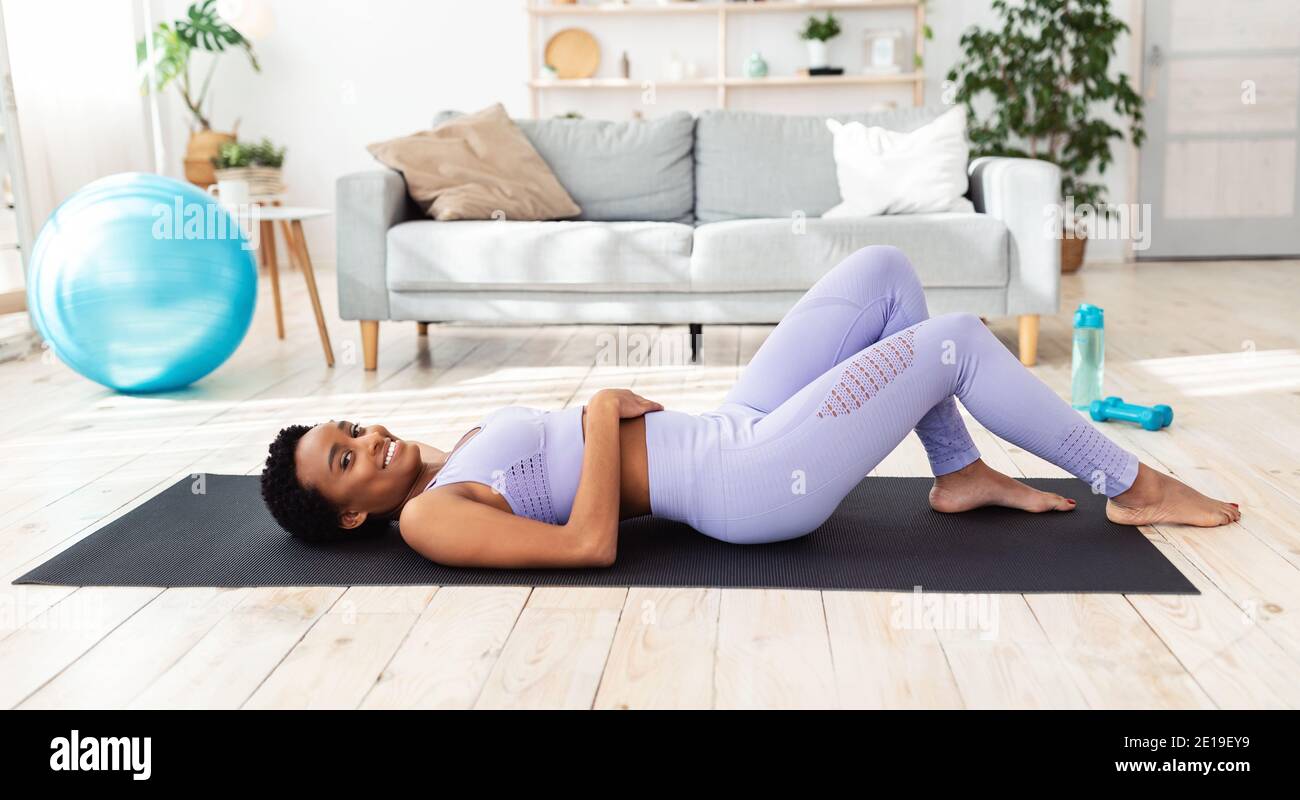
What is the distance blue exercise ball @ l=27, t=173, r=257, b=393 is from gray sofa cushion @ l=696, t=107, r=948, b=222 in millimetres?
1346

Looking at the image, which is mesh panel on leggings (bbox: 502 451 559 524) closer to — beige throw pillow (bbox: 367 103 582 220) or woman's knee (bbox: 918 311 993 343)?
woman's knee (bbox: 918 311 993 343)

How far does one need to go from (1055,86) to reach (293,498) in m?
5.09

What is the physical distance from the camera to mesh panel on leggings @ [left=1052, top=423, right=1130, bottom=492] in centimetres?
184

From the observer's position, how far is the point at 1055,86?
5.90 meters

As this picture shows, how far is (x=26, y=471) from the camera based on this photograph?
2629mm

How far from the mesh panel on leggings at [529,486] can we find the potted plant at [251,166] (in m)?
4.09

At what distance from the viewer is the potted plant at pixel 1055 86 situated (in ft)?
19.1

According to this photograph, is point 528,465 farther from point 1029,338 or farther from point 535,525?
point 1029,338

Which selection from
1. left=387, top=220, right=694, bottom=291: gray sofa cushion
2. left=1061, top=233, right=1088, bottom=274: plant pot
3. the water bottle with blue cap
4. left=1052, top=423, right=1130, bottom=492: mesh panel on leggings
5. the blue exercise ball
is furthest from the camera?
left=1061, top=233, right=1088, bottom=274: plant pot

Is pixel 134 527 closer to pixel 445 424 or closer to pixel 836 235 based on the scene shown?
pixel 445 424

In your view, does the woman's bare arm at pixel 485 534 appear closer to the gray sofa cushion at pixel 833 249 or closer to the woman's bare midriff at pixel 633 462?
the woman's bare midriff at pixel 633 462

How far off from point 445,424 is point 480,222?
100cm

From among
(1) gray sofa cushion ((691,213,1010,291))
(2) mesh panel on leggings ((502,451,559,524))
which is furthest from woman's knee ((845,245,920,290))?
(1) gray sofa cushion ((691,213,1010,291))
